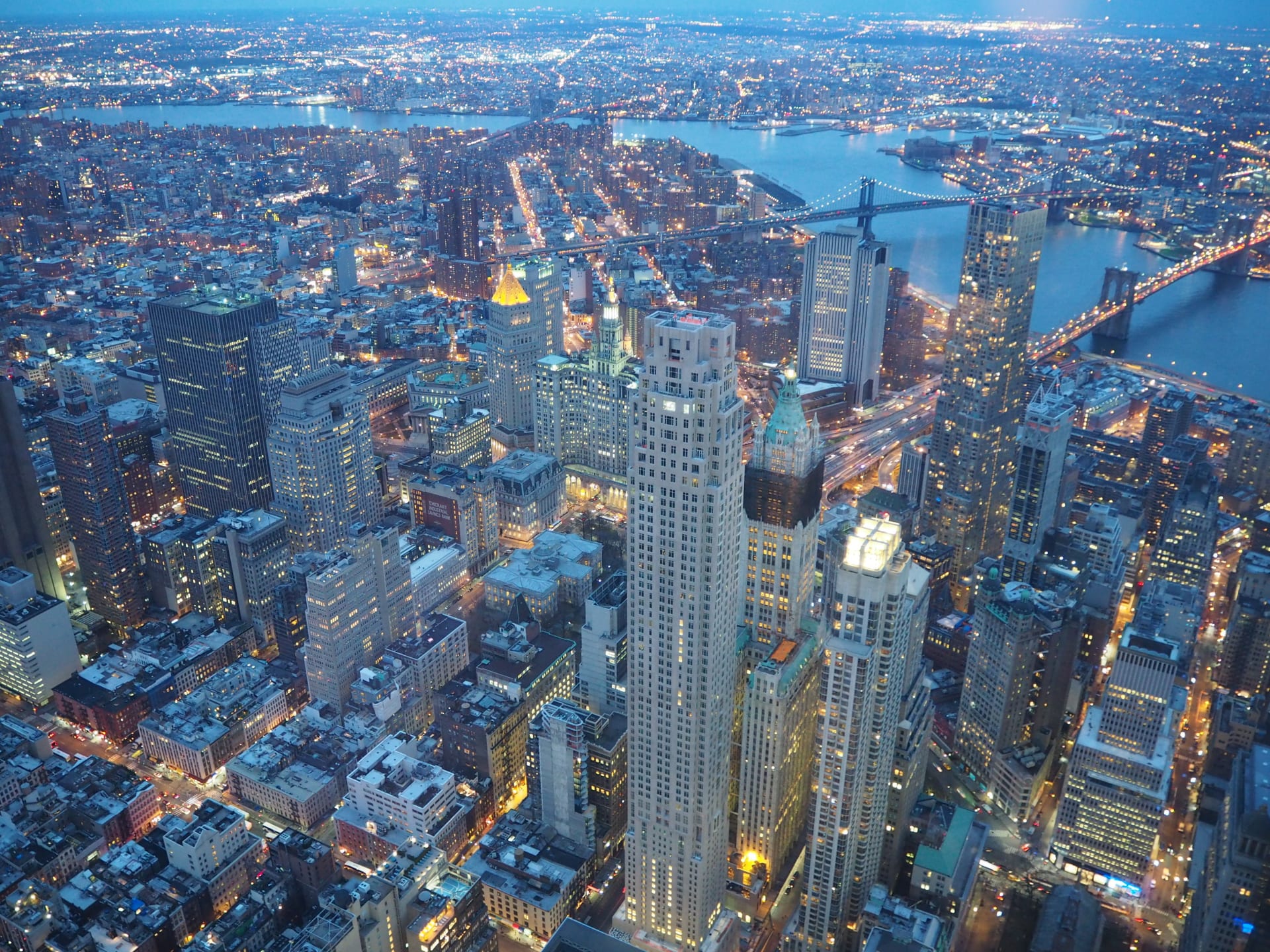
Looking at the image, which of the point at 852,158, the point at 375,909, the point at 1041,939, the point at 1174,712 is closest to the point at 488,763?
the point at 375,909

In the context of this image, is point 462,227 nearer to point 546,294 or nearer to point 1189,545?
point 546,294

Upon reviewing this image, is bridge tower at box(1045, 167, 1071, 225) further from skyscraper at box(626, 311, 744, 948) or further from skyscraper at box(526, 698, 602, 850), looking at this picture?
skyscraper at box(626, 311, 744, 948)

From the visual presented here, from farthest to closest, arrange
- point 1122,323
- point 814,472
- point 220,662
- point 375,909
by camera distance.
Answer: point 1122,323 < point 220,662 < point 814,472 < point 375,909

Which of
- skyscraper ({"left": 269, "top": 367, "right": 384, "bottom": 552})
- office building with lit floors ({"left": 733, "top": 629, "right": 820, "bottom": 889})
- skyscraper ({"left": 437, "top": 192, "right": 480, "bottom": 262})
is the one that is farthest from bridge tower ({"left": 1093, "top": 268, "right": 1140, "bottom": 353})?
skyscraper ({"left": 269, "top": 367, "right": 384, "bottom": 552})

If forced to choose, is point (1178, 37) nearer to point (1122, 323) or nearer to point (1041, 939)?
point (1122, 323)

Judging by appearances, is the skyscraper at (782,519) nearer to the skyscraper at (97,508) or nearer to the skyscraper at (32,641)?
the skyscraper at (32,641)

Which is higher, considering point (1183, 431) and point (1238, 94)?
point (1238, 94)
